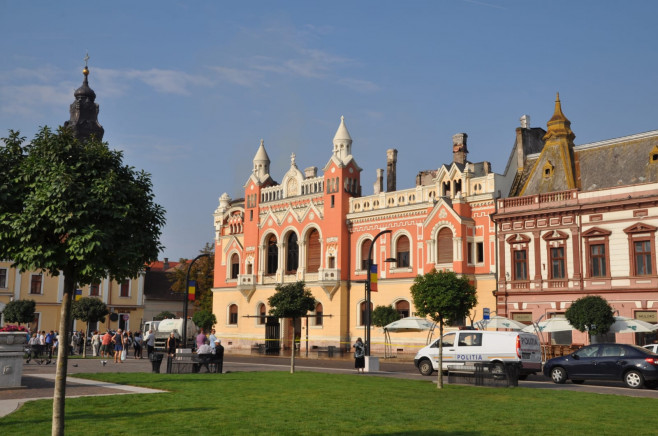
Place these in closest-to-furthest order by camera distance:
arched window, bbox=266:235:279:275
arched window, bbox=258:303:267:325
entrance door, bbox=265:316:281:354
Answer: entrance door, bbox=265:316:281:354 < arched window, bbox=258:303:267:325 < arched window, bbox=266:235:279:275

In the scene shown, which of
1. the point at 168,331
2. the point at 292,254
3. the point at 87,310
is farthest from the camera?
the point at 168,331

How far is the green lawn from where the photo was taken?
1148 cm

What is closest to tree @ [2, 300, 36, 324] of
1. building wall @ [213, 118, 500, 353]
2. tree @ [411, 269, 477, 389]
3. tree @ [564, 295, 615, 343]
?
building wall @ [213, 118, 500, 353]

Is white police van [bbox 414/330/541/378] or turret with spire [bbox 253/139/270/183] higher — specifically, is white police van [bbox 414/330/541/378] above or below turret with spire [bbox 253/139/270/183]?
below

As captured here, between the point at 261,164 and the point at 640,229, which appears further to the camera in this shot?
the point at 261,164

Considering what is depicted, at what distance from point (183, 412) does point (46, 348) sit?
25206 millimetres

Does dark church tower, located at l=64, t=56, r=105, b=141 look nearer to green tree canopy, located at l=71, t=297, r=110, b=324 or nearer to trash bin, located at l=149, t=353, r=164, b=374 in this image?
green tree canopy, located at l=71, t=297, r=110, b=324

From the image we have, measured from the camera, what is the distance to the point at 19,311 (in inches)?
2140

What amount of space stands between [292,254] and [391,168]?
1011cm

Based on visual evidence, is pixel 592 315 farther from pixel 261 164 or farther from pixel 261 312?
pixel 261 164

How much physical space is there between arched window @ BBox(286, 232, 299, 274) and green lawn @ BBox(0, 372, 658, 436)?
1264 inches

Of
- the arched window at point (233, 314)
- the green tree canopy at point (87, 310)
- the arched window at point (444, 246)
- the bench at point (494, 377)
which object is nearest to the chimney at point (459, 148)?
the arched window at point (444, 246)

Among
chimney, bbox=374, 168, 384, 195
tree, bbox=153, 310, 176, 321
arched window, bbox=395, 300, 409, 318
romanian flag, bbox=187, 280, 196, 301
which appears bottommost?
tree, bbox=153, 310, 176, 321

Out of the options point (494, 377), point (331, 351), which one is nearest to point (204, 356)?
point (494, 377)
